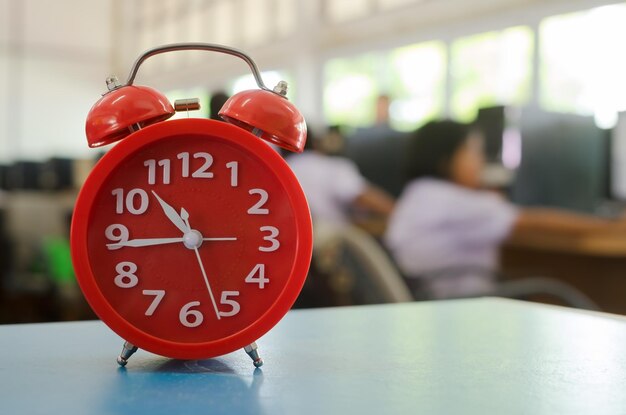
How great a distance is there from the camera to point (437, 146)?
3387mm

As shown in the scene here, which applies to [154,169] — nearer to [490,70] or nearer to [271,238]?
[271,238]

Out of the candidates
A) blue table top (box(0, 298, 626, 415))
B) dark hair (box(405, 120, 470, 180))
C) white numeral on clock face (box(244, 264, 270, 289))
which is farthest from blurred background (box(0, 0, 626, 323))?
white numeral on clock face (box(244, 264, 270, 289))

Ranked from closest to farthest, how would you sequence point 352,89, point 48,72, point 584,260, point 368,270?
point 368,270
point 584,260
point 352,89
point 48,72

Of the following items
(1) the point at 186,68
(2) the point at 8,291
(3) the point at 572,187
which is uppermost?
(1) the point at 186,68

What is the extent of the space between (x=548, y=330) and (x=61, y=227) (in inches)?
220

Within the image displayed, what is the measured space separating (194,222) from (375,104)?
14.0 feet

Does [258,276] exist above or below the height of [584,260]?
A: above

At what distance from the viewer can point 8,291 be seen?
5.25m

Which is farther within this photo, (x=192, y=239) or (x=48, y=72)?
(x=48, y=72)

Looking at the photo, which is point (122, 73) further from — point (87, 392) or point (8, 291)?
point (87, 392)

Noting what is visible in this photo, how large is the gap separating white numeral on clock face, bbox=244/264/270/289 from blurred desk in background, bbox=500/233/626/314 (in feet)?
8.97

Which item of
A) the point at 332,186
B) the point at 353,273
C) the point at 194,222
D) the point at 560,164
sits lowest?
the point at 353,273

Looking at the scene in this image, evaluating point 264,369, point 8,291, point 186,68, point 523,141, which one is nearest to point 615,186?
point 523,141

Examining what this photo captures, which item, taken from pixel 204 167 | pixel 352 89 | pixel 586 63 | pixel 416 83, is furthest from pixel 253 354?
pixel 352 89
